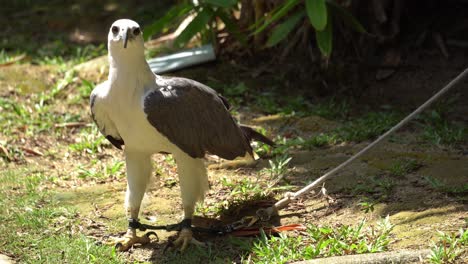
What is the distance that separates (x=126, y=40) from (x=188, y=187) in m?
0.95

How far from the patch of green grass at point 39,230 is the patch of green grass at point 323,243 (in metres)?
0.86

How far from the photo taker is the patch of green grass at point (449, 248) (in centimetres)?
396

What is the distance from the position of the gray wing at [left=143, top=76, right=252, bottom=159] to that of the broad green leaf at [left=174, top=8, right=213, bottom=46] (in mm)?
1900

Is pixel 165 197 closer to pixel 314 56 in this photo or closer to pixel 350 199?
pixel 350 199

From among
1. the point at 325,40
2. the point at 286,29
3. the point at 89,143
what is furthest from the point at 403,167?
the point at 89,143

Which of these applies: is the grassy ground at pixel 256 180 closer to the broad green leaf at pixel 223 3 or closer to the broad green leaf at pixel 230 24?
the broad green leaf at pixel 230 24

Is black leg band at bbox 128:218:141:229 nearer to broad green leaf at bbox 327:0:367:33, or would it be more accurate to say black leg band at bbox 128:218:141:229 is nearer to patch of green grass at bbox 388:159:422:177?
patch of green grass at bbox 388:159:422:177

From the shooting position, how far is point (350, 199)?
4.98 metres

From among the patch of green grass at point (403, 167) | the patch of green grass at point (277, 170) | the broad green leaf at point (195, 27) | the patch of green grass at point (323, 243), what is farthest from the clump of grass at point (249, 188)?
the broad green leaf at point (195, 27)

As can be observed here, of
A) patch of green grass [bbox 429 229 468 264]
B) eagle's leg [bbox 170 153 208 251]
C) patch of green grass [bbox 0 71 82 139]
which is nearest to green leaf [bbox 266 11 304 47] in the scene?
patch of green grass [bbox 0 71 82 139]

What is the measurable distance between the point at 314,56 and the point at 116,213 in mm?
2919

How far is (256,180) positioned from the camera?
5426 mm

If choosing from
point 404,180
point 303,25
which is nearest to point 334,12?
point 303,25

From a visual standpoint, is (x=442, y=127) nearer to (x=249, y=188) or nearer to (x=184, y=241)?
(x=249, y=188)
